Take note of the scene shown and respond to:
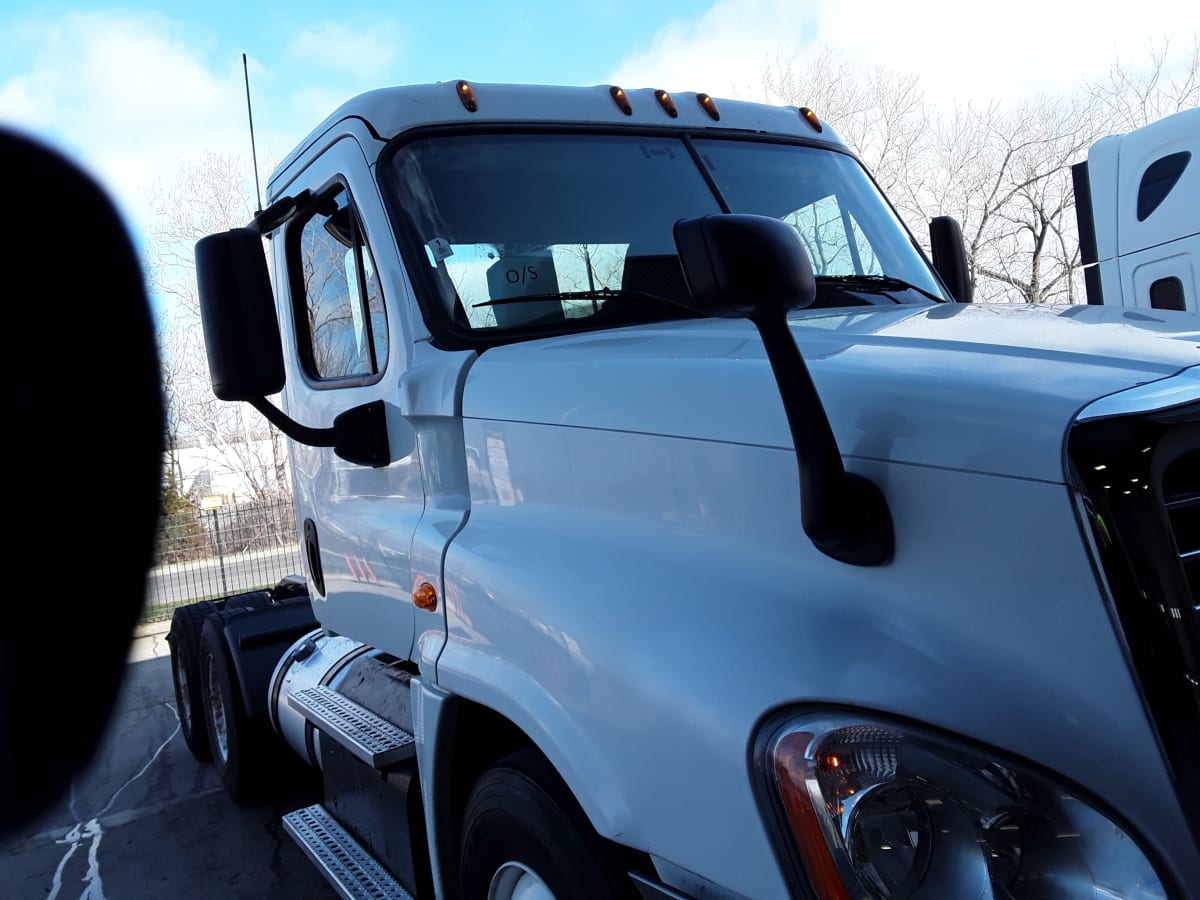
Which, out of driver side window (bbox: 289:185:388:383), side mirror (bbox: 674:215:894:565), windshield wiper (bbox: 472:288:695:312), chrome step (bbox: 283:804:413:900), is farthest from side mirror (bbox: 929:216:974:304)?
chrome step (bbox: 283:804:413:900)

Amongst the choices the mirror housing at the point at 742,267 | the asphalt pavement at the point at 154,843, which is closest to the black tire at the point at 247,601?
the asphalt pavement at the point at 154,843

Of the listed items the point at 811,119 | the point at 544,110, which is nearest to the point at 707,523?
the point at 544,110

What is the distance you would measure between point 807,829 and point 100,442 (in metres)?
18.8

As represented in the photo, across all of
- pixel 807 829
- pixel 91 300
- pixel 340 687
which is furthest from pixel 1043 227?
pixel 807 829

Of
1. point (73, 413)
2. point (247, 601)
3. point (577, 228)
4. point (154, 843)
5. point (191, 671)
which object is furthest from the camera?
point (73, 413)

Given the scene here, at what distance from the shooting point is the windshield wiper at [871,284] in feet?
9.72

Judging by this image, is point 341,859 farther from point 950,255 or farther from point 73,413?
point 73,413

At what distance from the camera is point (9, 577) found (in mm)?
14555

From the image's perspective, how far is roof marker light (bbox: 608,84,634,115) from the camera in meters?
3.18

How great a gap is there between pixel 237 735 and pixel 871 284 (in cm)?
386

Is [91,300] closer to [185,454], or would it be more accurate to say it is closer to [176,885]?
[185,454]

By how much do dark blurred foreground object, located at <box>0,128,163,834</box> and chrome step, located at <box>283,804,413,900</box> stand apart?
8914 mm

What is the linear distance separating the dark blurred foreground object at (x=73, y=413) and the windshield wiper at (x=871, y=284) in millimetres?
10707

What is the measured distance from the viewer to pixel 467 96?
2990 mm
